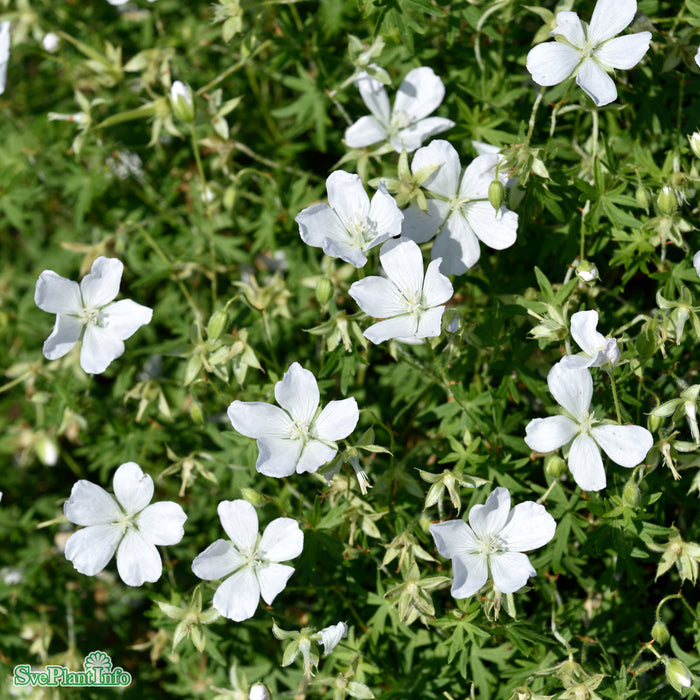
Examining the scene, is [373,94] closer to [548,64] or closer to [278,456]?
[548,64]

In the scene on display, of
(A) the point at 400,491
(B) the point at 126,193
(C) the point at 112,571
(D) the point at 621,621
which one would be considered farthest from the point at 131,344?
(D) the point at 621,621

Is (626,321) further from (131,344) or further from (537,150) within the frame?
(131,344)

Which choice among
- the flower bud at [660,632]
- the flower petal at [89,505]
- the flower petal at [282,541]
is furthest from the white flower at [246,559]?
the flower bud at [660,632]

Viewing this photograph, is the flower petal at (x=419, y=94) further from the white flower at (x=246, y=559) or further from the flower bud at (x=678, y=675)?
the flower bud at (x=678, y=675)

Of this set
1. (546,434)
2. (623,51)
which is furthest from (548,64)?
(546,434)

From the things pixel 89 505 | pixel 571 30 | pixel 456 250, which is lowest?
pixel 89 505
